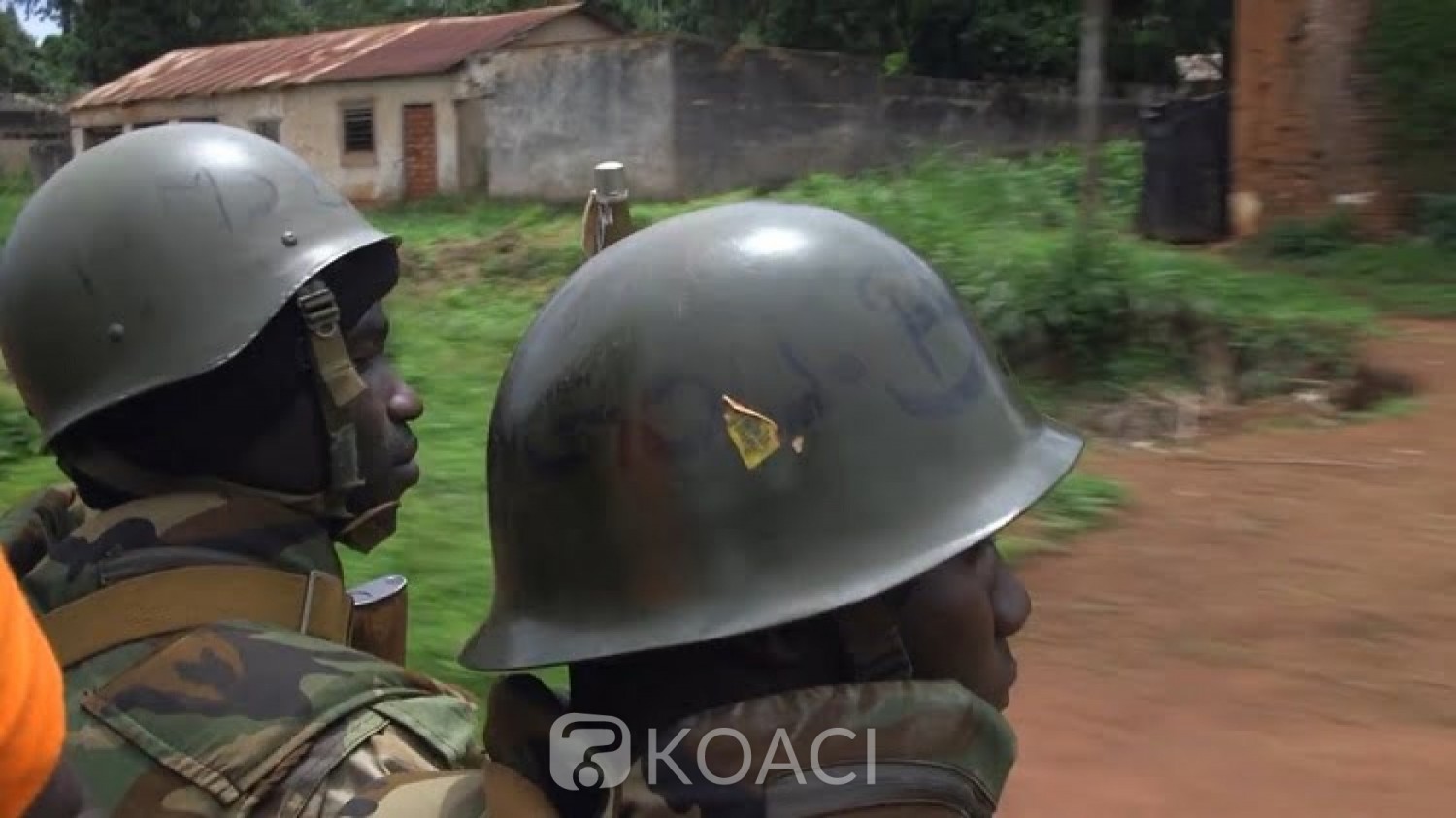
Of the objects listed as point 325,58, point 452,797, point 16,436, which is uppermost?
point 325,58

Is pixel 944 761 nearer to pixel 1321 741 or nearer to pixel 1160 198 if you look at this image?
pixel 1321 741

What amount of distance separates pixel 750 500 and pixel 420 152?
73.7 ft

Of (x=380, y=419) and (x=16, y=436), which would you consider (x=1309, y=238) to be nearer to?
(x=16, y=436)

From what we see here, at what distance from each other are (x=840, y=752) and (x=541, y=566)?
32 centimetres

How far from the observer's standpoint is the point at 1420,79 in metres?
9.21

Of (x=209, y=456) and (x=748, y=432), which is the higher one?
(x=748, y=432)

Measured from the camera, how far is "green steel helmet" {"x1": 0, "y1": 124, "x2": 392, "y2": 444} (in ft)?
6.91

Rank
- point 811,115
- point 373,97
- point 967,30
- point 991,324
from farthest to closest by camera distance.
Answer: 1. point 967,30
2. point 373,97
3. point 811,115
4. point 991,324

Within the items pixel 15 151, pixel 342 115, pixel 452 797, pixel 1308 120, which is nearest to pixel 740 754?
pixel 452 797

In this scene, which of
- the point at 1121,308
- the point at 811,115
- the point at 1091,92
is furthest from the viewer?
the point at 811,115

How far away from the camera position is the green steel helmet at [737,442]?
1312 mm

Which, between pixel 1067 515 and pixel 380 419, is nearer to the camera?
pixel 380 419

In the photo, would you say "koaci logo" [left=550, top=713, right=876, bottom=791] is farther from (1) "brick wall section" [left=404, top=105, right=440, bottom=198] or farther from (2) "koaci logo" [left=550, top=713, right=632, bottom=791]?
(1) "brick wall section" [left=404, top=105, right=440, bottom=198]

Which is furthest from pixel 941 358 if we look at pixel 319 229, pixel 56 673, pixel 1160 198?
pixel 1160 198
